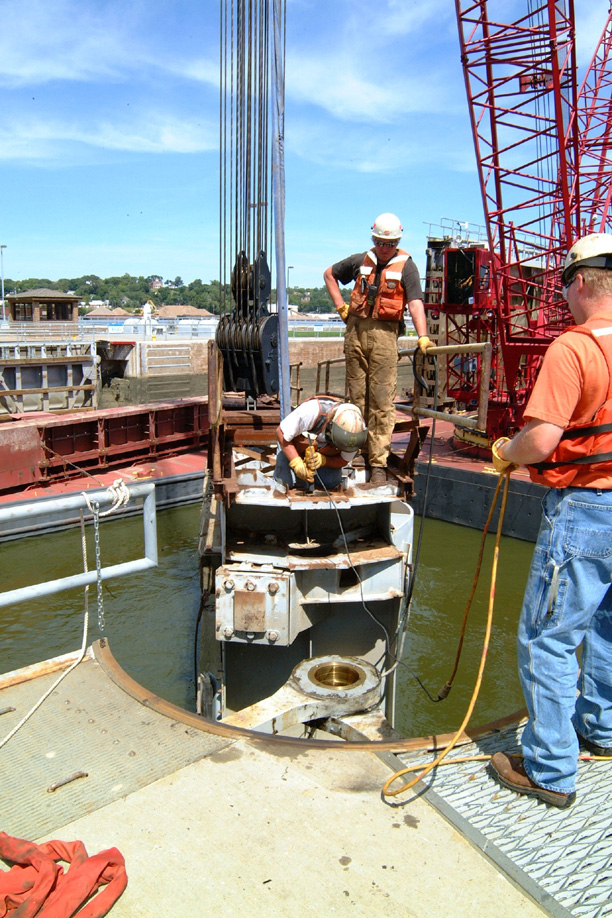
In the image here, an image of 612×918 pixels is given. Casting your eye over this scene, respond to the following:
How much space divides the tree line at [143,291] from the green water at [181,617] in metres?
129

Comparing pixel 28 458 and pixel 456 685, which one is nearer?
pixel 456 685

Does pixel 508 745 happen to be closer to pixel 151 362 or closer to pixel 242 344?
pixel 242 344

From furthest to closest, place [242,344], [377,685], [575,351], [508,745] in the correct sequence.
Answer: [242,344]
[377,685]
[508,745]
[575,351]

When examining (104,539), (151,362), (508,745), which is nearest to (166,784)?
(508,745)

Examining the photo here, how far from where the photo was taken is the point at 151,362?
1164 inches

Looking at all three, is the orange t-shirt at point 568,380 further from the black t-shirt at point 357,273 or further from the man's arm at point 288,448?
the black t-shirt at point 357,273

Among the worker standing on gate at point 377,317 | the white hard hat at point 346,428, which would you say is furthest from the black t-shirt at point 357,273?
the white hard hat at point 346,428

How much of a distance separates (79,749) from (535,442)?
8.62 ft

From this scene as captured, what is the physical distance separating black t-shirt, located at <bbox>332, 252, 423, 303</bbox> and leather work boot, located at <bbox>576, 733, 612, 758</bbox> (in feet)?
13.0

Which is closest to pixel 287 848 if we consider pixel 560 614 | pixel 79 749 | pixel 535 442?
pixel 79 749

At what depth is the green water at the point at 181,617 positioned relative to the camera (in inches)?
345

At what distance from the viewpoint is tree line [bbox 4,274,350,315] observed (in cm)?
15138

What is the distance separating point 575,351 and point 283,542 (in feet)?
13.9

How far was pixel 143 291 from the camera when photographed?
178375 millimetres
